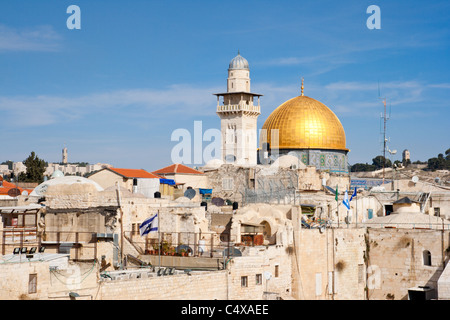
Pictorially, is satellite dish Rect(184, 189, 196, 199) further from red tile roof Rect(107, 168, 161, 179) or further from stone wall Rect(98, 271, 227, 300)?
stone wall Rect(98, 271, 227, 300)

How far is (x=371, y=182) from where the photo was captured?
46031 millimetres

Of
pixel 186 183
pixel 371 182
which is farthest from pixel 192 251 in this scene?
pixel 371 182

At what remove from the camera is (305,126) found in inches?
1900

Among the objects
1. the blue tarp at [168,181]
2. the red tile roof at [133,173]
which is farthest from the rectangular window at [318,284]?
the blue tarp at [168,181]

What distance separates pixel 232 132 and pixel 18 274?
106 ft

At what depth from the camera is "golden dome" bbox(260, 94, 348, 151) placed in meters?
48.2

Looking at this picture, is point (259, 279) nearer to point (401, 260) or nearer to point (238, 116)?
point (401, 260)

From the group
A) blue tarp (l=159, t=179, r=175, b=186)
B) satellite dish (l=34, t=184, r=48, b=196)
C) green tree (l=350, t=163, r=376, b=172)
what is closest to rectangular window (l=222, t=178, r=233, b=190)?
blue tarp (l=159, t=179, r=175, b=186)

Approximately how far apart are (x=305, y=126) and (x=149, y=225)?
24.0m

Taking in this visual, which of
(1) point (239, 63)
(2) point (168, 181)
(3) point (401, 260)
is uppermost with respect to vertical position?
Result: (1) point (239, 63)

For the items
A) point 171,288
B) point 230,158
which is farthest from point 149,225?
point 230,158

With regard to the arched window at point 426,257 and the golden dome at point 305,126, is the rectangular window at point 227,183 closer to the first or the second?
the golden dome at point 305,126

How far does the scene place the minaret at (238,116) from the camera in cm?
4841

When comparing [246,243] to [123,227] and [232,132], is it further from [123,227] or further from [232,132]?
[232,132]
